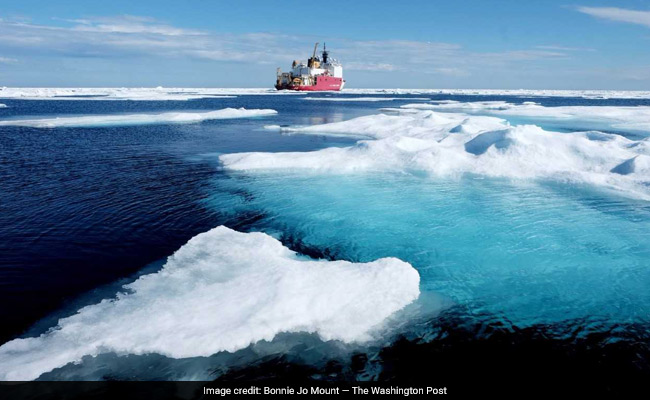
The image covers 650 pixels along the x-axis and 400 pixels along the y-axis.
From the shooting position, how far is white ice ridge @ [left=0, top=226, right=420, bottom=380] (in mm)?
5289

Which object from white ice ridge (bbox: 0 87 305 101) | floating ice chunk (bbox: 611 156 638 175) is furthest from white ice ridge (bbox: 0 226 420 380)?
white ice ridge (bbox: 0 87 305 101)

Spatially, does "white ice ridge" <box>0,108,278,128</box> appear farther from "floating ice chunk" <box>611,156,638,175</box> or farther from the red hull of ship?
the red hull of ship

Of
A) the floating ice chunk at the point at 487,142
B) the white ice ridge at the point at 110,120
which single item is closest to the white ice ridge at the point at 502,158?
the floating ice chunk at the point at 487,142

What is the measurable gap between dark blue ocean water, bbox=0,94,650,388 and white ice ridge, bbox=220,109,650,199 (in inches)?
45.8

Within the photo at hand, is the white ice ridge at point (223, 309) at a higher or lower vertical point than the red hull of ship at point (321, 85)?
lower

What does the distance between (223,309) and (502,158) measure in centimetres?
1335

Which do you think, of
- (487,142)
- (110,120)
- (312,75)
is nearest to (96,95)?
(312,75)

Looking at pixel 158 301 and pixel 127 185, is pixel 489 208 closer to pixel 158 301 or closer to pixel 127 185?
pixel 158 301

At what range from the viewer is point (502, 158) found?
1565cm

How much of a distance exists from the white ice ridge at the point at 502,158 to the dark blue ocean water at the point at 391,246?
1.16 meters

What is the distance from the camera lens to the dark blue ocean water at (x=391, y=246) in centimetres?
561

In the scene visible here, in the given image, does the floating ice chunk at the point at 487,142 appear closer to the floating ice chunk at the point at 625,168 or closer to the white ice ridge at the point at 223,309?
the floating ice chunk at the point at 625,168

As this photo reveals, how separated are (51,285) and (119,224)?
3.23 m

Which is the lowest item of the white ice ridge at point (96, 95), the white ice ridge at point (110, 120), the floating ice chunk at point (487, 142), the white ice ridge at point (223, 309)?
the white ice ridge at point (223, 309)
